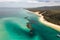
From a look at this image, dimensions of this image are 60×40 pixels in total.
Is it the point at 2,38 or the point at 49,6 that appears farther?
the point at 49,6

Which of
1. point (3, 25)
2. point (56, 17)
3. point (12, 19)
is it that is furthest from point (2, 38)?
point (56, 17)

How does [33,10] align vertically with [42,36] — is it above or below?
above

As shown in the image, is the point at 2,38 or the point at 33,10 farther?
the point at 33,10

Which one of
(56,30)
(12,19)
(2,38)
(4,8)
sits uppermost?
(4,8)

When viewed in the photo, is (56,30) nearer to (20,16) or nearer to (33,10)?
(33,10)

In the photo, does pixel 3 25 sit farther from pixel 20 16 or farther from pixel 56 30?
pixel 56 30

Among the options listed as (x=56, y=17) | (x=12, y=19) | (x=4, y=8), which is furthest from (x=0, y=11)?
(x=56, y=17)
